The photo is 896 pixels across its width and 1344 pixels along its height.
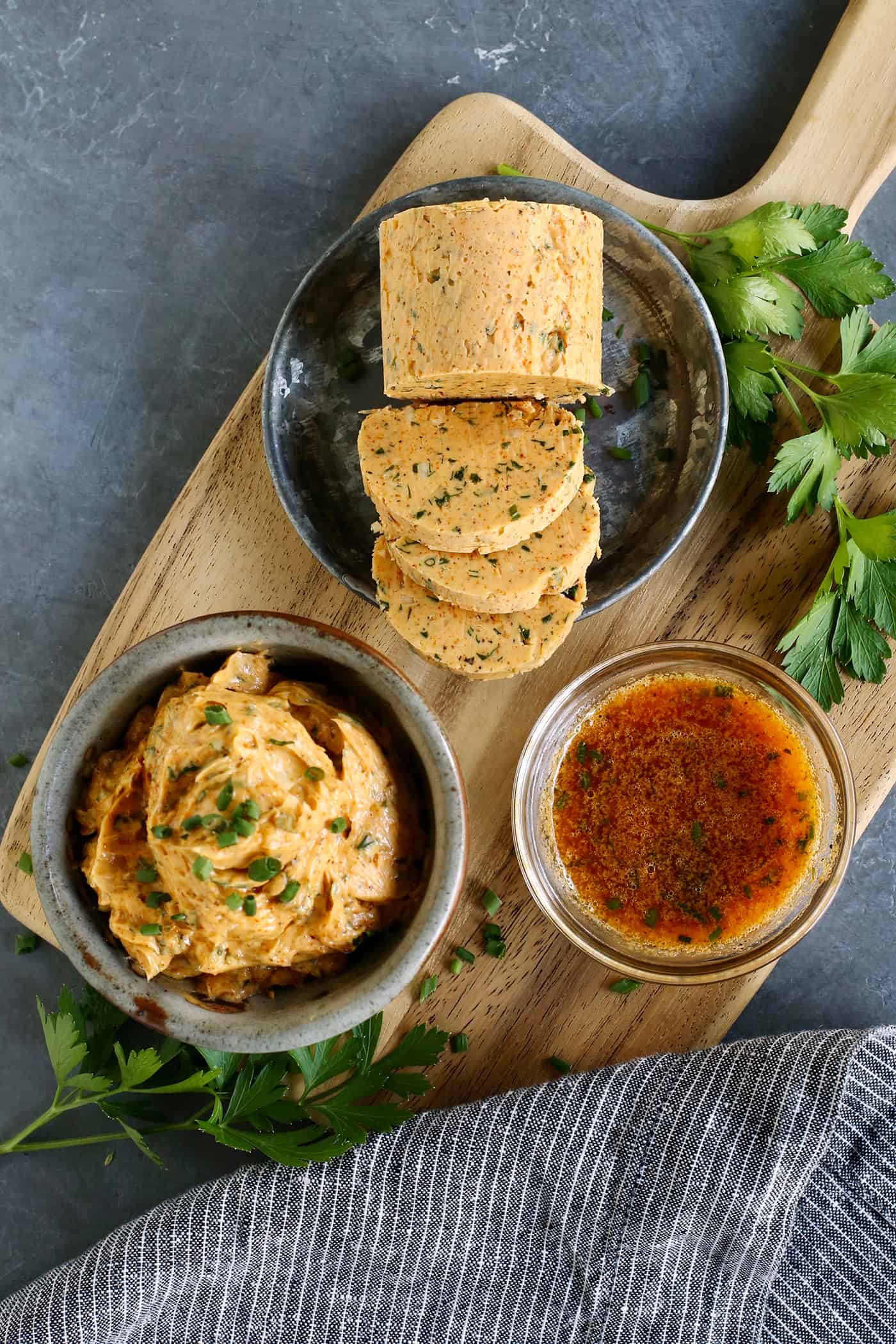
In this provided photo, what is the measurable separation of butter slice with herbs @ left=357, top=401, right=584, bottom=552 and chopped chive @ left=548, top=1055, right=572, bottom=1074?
130 centimetres

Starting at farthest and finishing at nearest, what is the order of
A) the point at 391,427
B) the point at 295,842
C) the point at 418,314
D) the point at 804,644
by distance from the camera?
the point at 804,644, the point at 391,427, the point at 418,314, the point at 295,842

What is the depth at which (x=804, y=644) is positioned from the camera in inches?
98.7

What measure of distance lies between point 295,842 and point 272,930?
0.64 feet

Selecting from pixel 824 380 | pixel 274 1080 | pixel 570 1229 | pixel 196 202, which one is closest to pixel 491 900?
Result: pixel 274 1080

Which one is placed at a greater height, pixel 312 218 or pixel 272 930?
pixel 312 218

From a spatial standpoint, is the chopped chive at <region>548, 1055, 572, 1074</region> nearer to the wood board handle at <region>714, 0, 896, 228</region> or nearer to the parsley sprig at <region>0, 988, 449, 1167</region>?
the parsley sprig at <region>0, 988, 449, 1167</region>

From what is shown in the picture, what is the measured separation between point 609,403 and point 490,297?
1.96ft

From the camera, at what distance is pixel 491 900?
2590 mm

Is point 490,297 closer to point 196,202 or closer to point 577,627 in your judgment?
point 577,627

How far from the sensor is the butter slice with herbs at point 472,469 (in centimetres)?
217

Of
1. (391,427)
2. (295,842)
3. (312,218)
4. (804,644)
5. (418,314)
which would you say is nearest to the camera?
(295,842)

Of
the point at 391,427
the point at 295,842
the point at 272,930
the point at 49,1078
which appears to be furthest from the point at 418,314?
the point at 49,1078

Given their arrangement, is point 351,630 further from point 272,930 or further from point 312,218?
point 312,218

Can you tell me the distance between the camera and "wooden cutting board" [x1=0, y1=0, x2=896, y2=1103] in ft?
8.50
